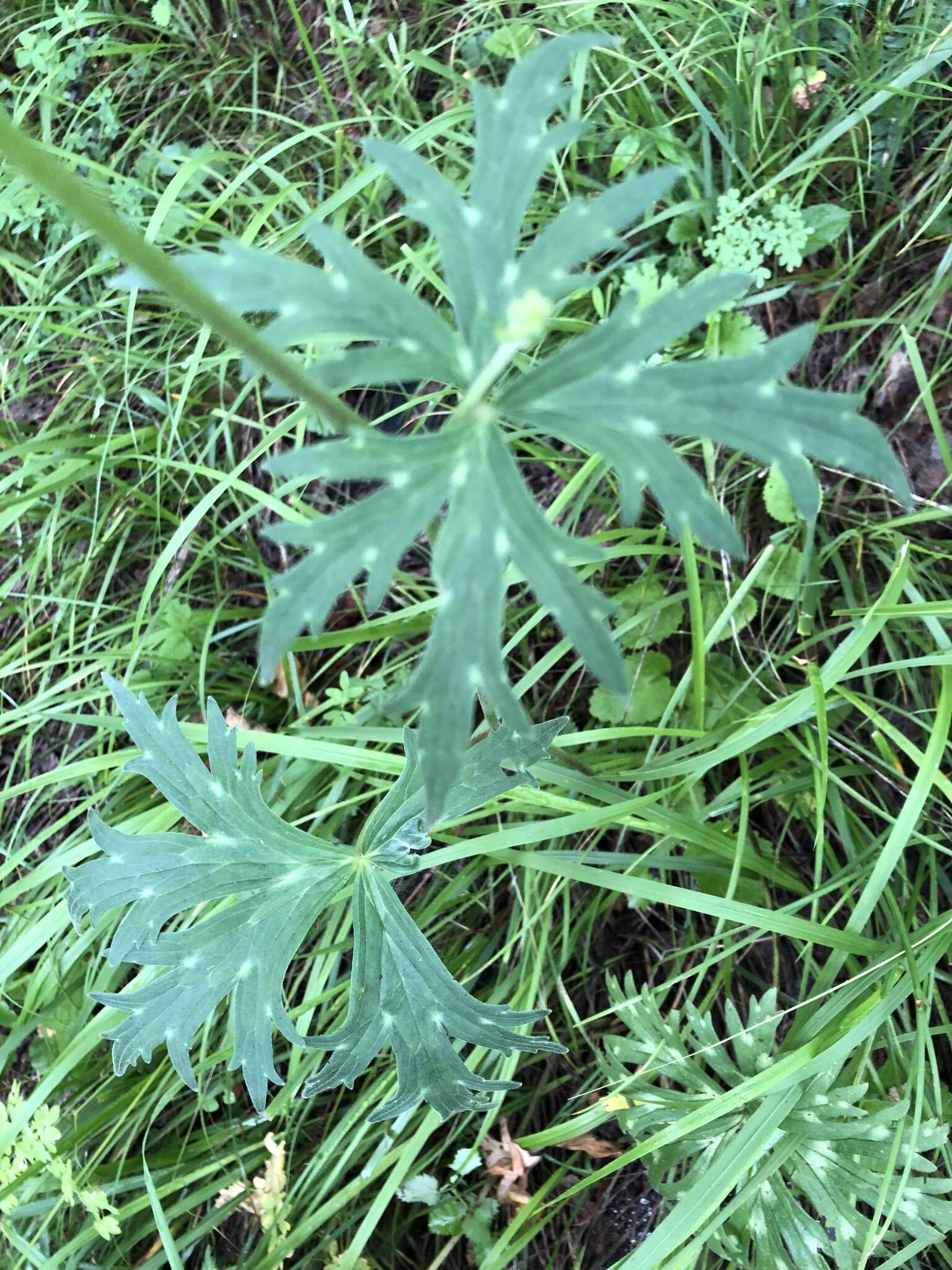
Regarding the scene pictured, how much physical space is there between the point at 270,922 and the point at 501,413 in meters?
0.89

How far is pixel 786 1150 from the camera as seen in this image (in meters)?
1.41

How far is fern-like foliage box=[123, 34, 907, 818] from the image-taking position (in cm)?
81

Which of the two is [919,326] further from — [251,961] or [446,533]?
[251,961]

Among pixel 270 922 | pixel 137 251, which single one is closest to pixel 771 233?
pixel 137 251

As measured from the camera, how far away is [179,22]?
8.45 ft

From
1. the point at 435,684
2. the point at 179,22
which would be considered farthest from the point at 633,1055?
the point at 179,22

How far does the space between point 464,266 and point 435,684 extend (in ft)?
1.46

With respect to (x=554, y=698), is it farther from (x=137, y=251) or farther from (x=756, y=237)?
(x=137, y=251)

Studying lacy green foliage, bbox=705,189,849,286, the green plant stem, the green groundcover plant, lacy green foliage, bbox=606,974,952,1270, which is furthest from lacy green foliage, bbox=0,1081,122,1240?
lacy green foliage, bbox=705,189,849,286

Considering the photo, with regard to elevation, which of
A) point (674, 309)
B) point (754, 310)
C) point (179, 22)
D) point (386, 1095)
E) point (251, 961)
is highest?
point (179, 22)

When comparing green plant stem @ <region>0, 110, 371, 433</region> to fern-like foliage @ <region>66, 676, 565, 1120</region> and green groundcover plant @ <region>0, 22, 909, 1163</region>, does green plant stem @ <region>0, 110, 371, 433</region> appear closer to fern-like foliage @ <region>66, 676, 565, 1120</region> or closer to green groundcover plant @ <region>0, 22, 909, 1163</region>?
green groundcover plant @ <region>0, 22, 909, 1163</region>

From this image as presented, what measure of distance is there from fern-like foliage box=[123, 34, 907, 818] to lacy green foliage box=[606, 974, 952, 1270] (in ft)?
3.38

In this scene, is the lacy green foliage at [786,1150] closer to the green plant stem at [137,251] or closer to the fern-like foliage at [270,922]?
the fern-like foliage at [270,922]

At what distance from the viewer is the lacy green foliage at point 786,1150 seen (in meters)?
1.39
